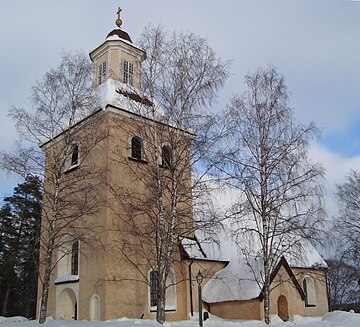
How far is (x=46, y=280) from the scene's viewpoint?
15.9 m

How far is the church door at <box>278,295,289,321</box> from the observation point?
20.4 metres

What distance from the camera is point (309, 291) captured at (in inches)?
986

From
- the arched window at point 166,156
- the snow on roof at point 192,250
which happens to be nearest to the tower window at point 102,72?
the arched window at point 166,156

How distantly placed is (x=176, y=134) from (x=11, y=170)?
616 centimetres

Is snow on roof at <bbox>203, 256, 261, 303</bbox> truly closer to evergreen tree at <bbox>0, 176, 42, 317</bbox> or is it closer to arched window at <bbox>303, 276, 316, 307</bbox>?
arched window at <bbox>303, 276, 316, 307</bbox>

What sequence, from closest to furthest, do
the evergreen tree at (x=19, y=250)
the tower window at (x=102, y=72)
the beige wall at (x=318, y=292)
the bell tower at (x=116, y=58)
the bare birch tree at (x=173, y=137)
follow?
the bare birch tree at (x=173, y=137) < the bell tower at (x=116, y=58) < the tower window at (x=102, y=72) < the beige wall at (x=318, y=292) < the evergreen tree at (x=19, y=250)

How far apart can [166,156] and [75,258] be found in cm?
768

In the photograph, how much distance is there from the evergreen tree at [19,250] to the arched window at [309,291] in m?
18.8

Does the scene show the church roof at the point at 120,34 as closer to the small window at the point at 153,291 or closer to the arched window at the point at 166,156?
the arched window at the point at 166,156

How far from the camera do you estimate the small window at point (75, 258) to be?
20578 millimetres

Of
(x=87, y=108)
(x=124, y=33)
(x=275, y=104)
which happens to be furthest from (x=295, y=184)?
(x=124, y=33)

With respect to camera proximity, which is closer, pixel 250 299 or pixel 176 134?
pixel 176 134

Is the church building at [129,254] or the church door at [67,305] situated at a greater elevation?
the church building at [129,254]

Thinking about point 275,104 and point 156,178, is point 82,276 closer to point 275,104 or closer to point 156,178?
point 156,178
